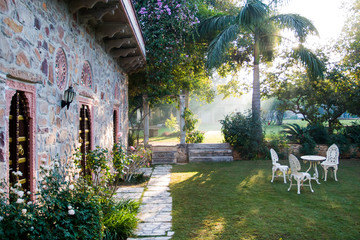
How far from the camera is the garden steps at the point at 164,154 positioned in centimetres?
1186

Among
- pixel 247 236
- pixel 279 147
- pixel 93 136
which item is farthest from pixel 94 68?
pixel 279 147

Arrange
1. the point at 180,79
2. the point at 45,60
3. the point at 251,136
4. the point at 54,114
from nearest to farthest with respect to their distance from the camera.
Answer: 1. the point at 45,60
2. the point at 54,114
3. the point at 251,136
4. the point at 180,79

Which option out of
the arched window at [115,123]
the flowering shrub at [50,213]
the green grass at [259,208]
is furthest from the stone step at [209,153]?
the flowering shrub at [50,213]

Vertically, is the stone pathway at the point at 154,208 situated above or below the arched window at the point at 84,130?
below

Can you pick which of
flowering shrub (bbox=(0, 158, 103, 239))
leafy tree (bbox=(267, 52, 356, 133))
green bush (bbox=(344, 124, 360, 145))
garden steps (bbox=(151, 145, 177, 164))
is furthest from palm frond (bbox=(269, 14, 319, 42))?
flowering shrub (bbox=(0, 158, 103, 239))

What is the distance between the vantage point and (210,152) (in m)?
12.3

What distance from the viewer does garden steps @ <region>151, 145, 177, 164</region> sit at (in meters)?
11.9

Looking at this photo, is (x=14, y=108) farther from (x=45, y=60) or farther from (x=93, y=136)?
(x=93, y=136)

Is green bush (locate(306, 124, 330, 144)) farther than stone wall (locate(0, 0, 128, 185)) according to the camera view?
Yes

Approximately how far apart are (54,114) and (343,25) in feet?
46.3

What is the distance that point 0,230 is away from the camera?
6.66ft

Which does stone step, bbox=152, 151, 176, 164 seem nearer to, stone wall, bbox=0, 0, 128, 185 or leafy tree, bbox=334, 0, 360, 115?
stone wall, bbox=0, 0, 128, 185

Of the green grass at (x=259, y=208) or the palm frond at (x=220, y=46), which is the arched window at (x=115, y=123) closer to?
the green grass at (x=259, y=208)

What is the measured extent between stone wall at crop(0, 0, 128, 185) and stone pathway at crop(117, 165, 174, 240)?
1.59m
